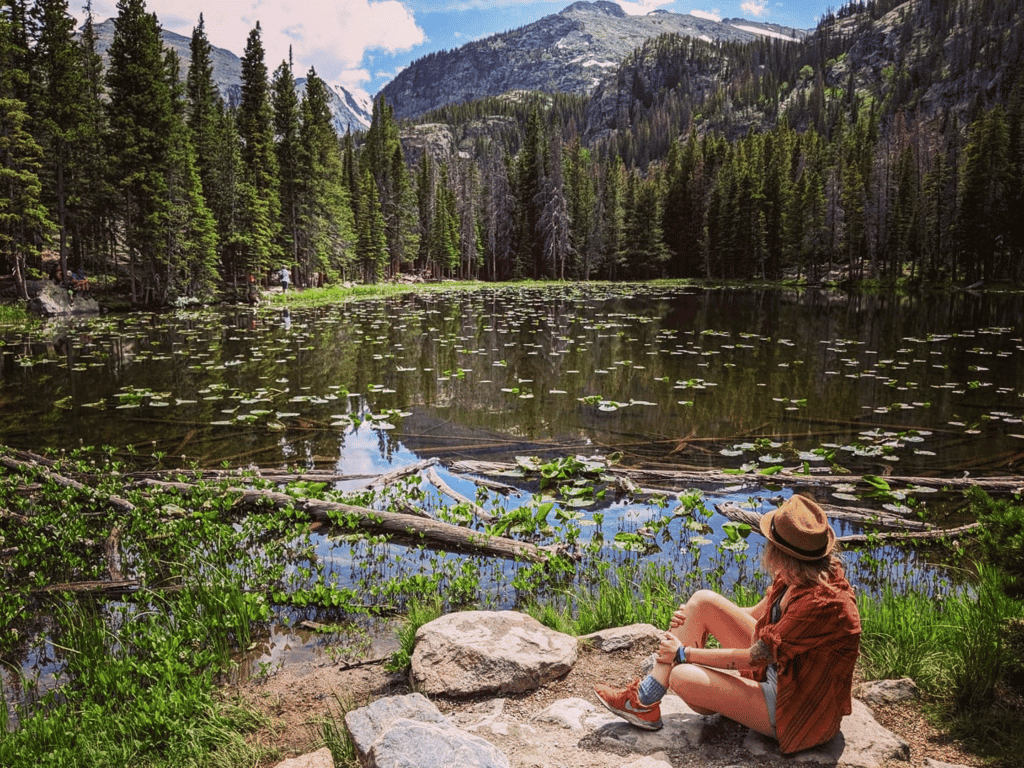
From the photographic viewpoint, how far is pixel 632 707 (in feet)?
10.8

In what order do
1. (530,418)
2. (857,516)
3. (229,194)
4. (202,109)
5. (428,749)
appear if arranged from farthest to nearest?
1. (202,109)
2. (229,194)
3. (530,418)
4. (857,516)
5. (428,749)

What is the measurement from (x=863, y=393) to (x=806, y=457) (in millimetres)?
5507

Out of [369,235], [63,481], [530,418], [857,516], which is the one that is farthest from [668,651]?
[369,235]

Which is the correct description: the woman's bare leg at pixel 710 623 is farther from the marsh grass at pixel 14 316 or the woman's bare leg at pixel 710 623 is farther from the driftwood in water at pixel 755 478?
the marsh grass at pixel 14 316

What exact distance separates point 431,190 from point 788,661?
288 ft

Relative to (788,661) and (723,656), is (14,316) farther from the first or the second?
(788,661)

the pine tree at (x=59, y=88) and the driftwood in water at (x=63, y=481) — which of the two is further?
the pine tree at (x=59, y=88)

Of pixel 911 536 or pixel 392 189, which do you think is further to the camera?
pixel 392 189

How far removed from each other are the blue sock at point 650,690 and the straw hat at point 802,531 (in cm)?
98

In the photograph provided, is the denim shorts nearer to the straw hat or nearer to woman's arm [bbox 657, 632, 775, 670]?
woman's arm [bbox 657, 632, 775, 670]

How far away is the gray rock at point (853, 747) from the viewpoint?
9.73ft

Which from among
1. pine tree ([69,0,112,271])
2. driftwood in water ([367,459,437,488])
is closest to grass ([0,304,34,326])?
pine tree ([69,0,112,271])

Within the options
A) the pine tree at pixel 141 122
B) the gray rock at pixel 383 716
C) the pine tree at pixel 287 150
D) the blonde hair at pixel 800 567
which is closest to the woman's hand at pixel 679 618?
the blonde hair at pixel 800 567

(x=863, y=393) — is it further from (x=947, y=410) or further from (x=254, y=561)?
(x=254, y=561)
